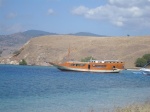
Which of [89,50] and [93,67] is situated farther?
[89,50]

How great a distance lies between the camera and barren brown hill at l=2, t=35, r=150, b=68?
536 ft

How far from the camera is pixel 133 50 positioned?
543ft

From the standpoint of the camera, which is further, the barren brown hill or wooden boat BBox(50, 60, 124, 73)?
the barren brown hill

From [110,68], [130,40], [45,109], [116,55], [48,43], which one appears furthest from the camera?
[48,43]

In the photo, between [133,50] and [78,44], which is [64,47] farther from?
[133,50]

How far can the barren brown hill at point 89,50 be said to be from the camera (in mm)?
163337

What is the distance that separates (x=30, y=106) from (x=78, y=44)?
160619mm

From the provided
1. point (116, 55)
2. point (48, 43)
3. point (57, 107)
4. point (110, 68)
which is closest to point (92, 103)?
point (57, 107)

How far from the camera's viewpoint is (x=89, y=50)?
573 feet

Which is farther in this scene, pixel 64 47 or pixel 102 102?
pixel 64 47

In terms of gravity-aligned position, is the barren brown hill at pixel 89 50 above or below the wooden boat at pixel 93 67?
above

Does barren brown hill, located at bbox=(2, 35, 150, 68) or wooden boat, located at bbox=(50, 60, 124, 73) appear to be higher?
barren brown hill, located at bbox=(2, 35, 150, 68)

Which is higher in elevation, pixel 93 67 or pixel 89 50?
pixel 89 50

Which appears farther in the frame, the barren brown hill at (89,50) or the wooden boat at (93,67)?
the barren brown hill at (89,50)
